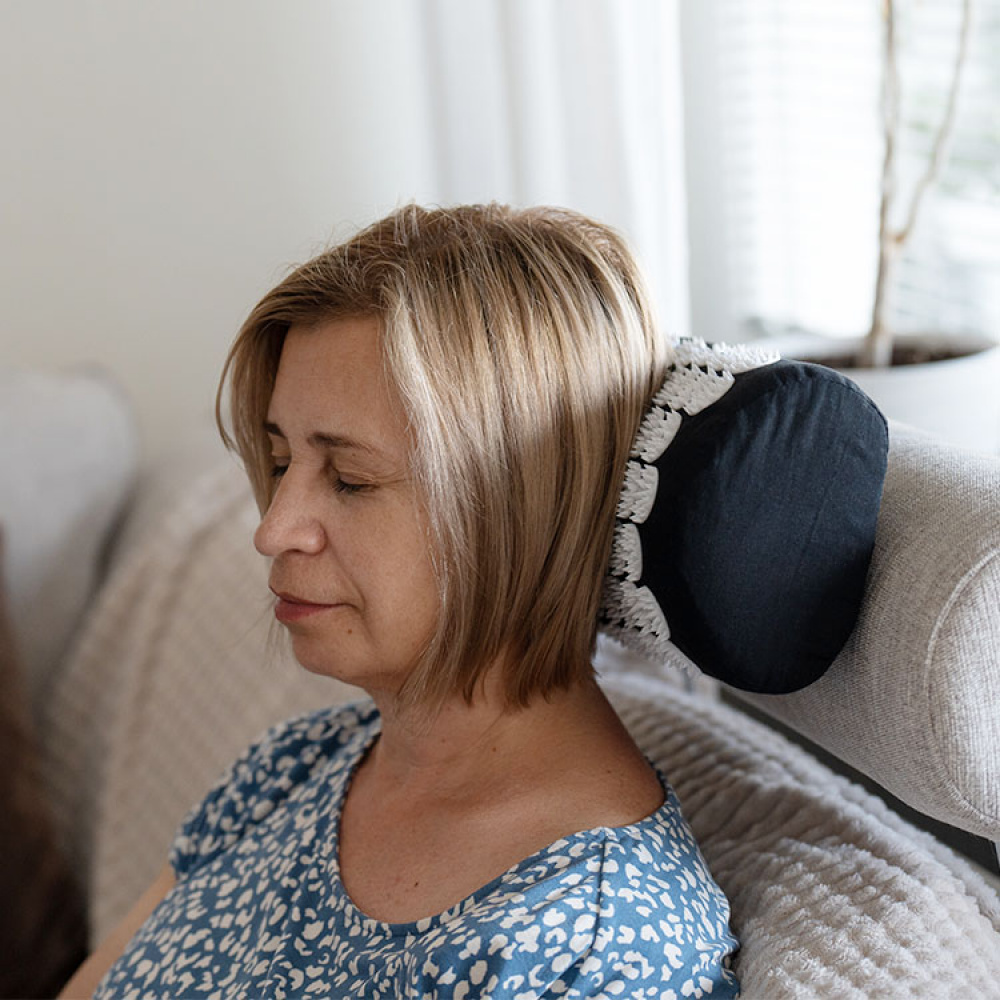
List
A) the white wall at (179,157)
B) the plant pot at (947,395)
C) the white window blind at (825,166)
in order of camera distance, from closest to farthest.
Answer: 1. the plant pot at (947,395)
2. the white window blind at (825,166)
3. the white wall at (179,157)

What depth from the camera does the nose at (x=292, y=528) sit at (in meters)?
0.88

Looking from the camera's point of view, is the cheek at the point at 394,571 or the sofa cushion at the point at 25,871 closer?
the cheek at the point at 394,571

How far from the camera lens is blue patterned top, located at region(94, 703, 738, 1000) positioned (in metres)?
0.72

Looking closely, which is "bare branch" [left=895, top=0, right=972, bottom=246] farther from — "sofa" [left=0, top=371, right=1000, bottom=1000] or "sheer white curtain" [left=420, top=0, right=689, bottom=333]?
"sofa" [left=0, top=371, right=1000, bottom=1000]

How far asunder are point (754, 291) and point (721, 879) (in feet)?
4.54

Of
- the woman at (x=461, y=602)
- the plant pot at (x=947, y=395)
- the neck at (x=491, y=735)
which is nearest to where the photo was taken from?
the woman at (x=461, y=602)

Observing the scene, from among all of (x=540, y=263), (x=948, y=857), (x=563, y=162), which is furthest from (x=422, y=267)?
(x=563, y=162)

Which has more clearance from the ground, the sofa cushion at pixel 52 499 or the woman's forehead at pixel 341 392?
the woman's forehead at pixel 341 392

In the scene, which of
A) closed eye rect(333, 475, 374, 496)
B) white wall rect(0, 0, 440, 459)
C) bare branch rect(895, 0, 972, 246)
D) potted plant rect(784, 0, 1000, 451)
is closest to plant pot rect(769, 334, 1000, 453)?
potted plant rect(784, 0, 1000, 451)

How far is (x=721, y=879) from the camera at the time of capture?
3.04 ft

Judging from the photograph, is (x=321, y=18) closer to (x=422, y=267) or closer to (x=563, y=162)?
(x=563, y=162)

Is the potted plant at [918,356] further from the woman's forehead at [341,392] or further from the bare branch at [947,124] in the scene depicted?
the woman's forehead at [341,392]

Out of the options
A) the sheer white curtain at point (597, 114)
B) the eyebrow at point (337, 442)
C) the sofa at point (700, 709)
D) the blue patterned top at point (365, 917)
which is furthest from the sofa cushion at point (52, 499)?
the eyebrow at point (337, 442)

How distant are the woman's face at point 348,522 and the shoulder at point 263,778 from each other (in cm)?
23
